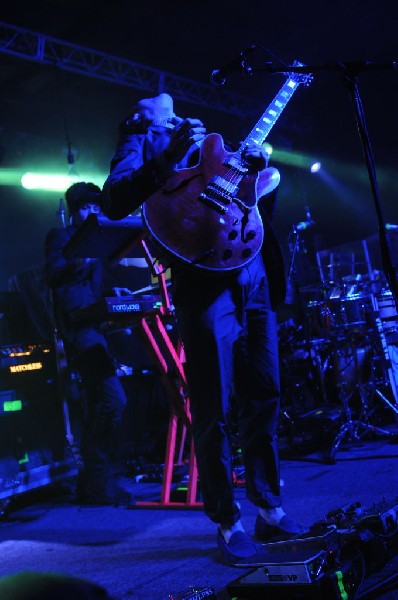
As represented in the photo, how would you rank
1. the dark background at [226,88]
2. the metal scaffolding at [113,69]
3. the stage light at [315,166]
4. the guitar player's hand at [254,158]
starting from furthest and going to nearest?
the stage light at [315,166] < the dark background at [226,88] < the metal scaffolding at [113,69] < the guitar player's hand at [254,158]

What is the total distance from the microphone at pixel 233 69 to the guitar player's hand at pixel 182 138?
625 millimetres

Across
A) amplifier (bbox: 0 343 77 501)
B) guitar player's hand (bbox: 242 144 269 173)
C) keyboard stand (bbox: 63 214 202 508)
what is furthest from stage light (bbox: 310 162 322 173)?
guitar player's hand (bbox: 242 144 269 173)

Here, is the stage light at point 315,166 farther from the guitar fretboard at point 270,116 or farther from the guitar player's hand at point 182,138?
the guitar player's hand at point 182,138

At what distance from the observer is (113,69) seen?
26.0 ft

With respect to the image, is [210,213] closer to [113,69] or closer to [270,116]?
[270,116]

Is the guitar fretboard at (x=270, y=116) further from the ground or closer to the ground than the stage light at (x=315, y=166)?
closer to the ground

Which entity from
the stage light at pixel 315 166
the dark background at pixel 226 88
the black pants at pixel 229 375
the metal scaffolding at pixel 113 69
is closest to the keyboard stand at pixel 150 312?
the black pants at pixel 229 375

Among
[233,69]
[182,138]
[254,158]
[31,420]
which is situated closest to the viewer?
[182,138]

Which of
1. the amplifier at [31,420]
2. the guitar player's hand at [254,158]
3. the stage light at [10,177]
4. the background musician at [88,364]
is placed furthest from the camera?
the stage light at [10,177]

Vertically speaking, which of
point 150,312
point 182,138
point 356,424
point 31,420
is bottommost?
point 356,424

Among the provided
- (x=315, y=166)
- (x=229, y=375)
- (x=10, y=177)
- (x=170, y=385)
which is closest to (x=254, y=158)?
(x=229, y=375)

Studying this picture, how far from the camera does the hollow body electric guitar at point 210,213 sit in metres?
2.22

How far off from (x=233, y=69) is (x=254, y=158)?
0.55 metres

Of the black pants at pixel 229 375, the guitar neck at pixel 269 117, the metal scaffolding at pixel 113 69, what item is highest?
the metal scaffolding at pixel 113 69
